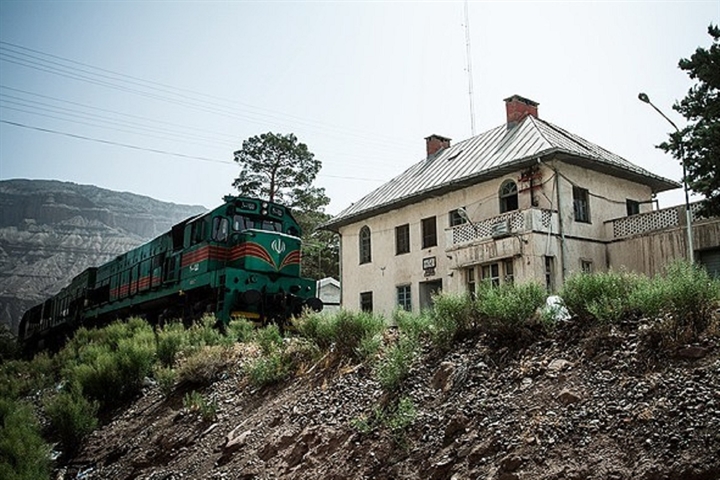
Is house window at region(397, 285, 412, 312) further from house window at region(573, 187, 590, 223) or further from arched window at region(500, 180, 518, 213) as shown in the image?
house window at region(573, 187, 590, 223)

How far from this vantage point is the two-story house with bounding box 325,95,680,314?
19891 mm

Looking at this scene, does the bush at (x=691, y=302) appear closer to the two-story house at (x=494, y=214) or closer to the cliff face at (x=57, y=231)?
the two-story house at (x=494, y=214)

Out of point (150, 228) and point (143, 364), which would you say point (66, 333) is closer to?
point (143, 364)

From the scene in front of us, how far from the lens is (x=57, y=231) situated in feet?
306

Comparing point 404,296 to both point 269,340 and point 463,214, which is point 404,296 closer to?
point 463,214

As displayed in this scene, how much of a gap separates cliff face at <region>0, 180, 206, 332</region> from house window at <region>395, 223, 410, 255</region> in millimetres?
62744

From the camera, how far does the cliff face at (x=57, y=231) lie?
262ft

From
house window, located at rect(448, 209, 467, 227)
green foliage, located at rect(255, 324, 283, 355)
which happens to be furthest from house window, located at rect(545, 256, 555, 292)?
green foliage, located at rect(255, 324, 283, 355)

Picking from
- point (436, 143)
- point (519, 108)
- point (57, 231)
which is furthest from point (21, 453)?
point (57, 231)

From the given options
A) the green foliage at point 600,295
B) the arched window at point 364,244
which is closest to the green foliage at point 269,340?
the green foliage at point 600,295

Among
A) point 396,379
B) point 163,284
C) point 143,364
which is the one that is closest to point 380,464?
point 396,379

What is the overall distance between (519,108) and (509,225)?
24.7 feet

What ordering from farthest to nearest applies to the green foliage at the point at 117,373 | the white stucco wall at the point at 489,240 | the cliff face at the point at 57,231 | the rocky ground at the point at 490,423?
1. the cliff face at the point at 57,231
2. the white stucco wall at the point at 489,240
3. the green foliage at the point at 117,373
4. the rocky ground at the point at 490,423

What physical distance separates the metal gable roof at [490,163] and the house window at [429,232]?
42.9 inches
